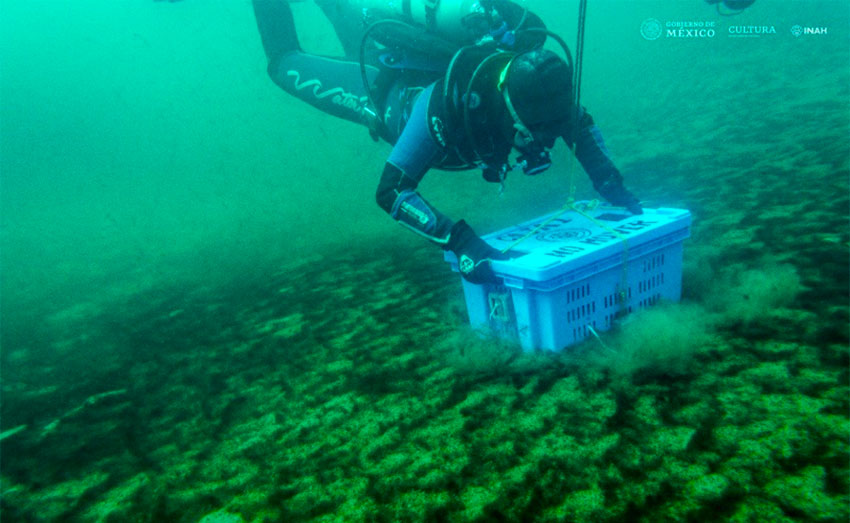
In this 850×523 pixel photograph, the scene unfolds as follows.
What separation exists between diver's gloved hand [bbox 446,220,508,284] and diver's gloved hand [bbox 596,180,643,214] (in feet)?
3.87

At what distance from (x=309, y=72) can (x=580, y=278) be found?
4014mm

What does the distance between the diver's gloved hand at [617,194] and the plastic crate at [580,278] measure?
0.21 metres

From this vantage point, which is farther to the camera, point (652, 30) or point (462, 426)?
point (652, 30)

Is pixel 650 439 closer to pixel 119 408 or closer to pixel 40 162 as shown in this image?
pixel 119 408

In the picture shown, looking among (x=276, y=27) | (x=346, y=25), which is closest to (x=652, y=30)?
(x=346, y=25)

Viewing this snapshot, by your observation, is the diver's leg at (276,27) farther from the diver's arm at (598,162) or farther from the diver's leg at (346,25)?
the diver's arm at (598,162)

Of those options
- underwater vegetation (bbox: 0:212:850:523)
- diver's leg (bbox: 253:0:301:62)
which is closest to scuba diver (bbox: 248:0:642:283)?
underwater vegetation (bbox: 0:212:850:523)

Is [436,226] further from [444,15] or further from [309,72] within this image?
[309,72]

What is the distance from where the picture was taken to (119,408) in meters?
3.45

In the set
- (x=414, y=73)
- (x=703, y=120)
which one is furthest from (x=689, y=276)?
(x=703, y=120)

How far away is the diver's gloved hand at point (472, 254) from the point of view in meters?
2.92

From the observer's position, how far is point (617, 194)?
3.61 meters

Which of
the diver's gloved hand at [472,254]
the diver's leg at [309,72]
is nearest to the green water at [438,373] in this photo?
the diver's gloved hand at [472,254]

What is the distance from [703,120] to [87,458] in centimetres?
1099
